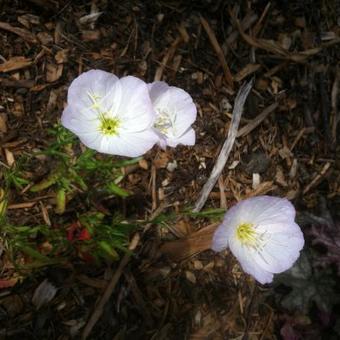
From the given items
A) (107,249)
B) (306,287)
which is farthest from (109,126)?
(306,287)

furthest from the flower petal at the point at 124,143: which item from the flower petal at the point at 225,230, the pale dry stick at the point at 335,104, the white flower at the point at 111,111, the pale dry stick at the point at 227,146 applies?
the pale dry stick at the point at 335,104

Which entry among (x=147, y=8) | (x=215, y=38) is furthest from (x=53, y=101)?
(x=215, y=38)

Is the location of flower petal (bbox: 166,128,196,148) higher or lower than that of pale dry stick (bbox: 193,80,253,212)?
higher

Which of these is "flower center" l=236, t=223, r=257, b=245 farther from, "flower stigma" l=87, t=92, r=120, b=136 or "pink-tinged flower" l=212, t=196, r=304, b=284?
"flower stigma" l=87, t=92, r=120, b=136

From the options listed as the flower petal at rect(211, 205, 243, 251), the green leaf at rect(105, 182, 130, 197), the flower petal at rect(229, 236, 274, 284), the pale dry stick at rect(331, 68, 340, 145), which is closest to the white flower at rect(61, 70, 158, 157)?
the green leaf at rect(105, 182, 130, 197)

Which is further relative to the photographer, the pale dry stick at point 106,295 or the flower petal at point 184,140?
the pale dry stick at point 106,295

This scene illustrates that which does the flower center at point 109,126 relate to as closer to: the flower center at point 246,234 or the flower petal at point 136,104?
the flower petal at point 136,104

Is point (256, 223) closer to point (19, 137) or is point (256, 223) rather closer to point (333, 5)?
point (19, 137)
